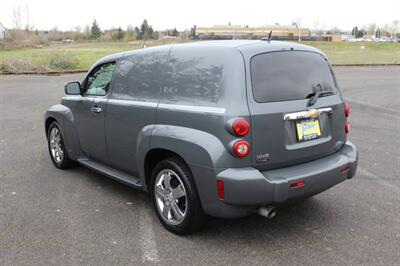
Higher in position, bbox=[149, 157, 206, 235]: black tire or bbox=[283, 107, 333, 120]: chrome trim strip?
bbox=[283, 107, 333, 120]: chrome trim strip

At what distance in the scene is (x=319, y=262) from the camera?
3436mm

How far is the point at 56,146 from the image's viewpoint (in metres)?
6.23

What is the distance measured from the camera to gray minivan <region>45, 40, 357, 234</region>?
3434 millimetres

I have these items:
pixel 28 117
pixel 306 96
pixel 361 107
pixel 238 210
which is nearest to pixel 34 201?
pixel 238 210

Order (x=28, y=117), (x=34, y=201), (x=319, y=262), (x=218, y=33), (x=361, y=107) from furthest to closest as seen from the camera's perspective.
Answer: (x=218, y=33)
(x=361, y=107)
(x=28, y=117)
(x=34, y=201)
(x=319, y=262)

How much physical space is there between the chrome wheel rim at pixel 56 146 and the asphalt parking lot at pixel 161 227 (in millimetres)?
184

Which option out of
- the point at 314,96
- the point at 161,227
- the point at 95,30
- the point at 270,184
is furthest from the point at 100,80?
the point at 95,30

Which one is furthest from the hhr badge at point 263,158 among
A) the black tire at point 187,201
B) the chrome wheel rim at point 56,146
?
the chrome wheel rim at point 56,146

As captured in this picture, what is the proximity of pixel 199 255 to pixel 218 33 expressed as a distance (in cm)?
2771

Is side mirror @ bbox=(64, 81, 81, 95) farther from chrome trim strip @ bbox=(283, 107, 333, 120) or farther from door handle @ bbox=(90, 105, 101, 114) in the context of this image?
chrome trim strip @ bbox=(283, 107, 333, 120)

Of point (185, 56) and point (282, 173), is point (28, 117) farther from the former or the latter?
point (282, 173)

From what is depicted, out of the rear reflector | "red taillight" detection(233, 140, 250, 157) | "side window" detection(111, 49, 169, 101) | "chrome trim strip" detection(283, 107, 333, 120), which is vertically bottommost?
the rear reflector

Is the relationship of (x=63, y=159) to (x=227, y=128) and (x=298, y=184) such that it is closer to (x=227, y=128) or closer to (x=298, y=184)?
(x=227, y=128)

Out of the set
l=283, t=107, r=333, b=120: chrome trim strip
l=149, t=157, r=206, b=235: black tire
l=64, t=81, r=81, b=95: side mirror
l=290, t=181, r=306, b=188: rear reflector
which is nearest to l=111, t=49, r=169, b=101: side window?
l=149, t=157, r=206, b=235: black tire
